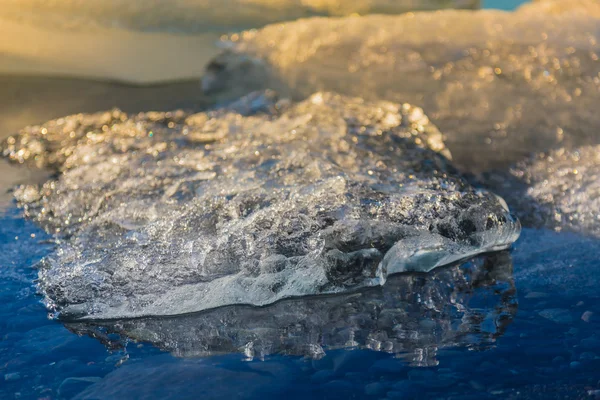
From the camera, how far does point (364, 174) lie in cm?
140

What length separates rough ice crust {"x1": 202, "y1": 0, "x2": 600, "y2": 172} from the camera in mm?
1754

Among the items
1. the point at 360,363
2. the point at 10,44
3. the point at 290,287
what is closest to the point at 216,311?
the point at 290,287

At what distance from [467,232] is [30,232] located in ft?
2.98

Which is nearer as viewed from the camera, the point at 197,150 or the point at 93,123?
the point at 197,150

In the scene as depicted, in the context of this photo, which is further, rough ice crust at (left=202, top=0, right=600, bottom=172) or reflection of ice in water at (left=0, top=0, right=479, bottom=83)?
reflection of ice in water at (left=0, top=0, right=479, bottom=83)

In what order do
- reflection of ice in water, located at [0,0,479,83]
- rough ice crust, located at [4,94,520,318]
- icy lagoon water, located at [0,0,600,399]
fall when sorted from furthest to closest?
reflection of ice in water, located at [0,0,479,83], rough ice crust, located at [4,94,520,318], icy lagoon water, located at [0,0,600,399]

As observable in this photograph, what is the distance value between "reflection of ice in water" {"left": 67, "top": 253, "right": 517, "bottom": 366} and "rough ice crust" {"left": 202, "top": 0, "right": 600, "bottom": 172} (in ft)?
2.29

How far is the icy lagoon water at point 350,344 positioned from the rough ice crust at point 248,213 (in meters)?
0.05

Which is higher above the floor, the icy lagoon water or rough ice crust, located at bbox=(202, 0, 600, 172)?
rough ice crust, located at bbox=(202, 0, 600, 172)

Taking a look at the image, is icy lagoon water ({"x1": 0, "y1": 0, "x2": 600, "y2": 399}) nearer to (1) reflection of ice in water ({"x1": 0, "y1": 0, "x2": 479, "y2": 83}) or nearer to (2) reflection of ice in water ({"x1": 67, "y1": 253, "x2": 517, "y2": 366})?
(2) reflection of ice in water ({"x1": 67, "y1": 253, "x2": 517, "y2": 366})

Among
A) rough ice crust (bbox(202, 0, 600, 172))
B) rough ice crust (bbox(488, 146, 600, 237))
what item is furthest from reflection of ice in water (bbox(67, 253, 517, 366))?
A: rough ice crust (bbox(202, 0, 600, 172))

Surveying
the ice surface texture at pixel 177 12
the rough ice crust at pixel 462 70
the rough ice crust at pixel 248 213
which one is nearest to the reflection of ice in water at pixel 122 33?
the ice surface texture at pixel 177 12

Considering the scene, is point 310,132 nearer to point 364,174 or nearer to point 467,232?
point 364,174

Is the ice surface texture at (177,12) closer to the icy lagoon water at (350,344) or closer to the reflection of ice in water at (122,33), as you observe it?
the reflection of ice in water at (122,33)
